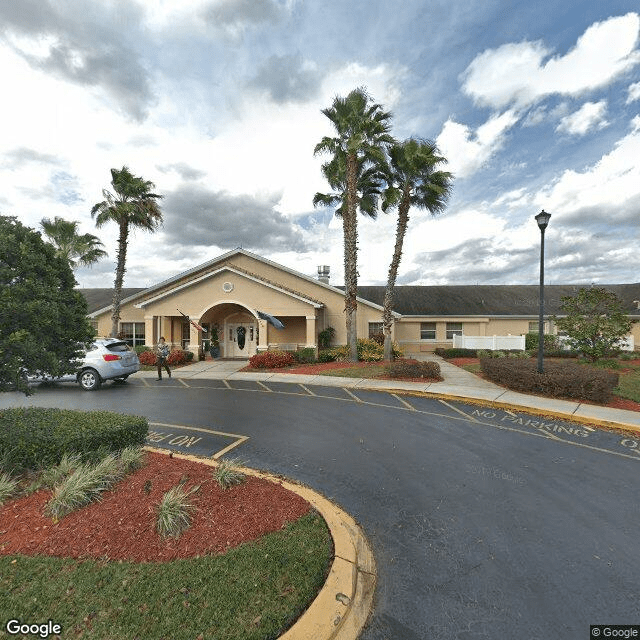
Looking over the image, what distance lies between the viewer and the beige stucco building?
2075cm

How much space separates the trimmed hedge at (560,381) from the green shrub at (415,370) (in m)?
2.35

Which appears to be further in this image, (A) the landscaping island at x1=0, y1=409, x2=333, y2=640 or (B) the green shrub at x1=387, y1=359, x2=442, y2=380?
(B) the green shrub at x1=387, y1=359, x2=442, y2=380

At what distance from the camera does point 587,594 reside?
3111 mm

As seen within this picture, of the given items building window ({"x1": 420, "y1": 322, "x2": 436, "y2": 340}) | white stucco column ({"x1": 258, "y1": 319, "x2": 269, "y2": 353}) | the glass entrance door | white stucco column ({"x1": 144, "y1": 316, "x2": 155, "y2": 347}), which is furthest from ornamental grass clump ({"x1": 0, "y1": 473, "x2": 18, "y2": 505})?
building window ({"x1": 420, "y1": 322, "x2": 436, "y2": 340})

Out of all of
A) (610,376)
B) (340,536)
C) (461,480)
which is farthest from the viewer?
(610,376)

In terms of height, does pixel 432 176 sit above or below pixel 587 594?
above

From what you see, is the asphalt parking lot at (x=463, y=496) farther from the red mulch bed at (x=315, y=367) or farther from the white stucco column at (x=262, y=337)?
the white stucco column at (x=262, y=337)

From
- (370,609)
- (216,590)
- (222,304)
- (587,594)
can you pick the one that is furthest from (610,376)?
(222,304)

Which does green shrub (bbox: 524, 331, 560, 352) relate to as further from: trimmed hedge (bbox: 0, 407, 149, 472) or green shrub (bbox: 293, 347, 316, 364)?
trimmed hedge (bbox: 0, 407, 149, 472)

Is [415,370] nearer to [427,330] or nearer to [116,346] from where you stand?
[116,346]

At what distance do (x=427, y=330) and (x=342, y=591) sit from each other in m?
25.8

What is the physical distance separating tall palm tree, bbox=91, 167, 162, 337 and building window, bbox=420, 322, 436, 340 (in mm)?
20915

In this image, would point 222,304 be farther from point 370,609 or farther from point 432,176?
point 370,609

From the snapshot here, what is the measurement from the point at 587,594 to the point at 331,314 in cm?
2059
